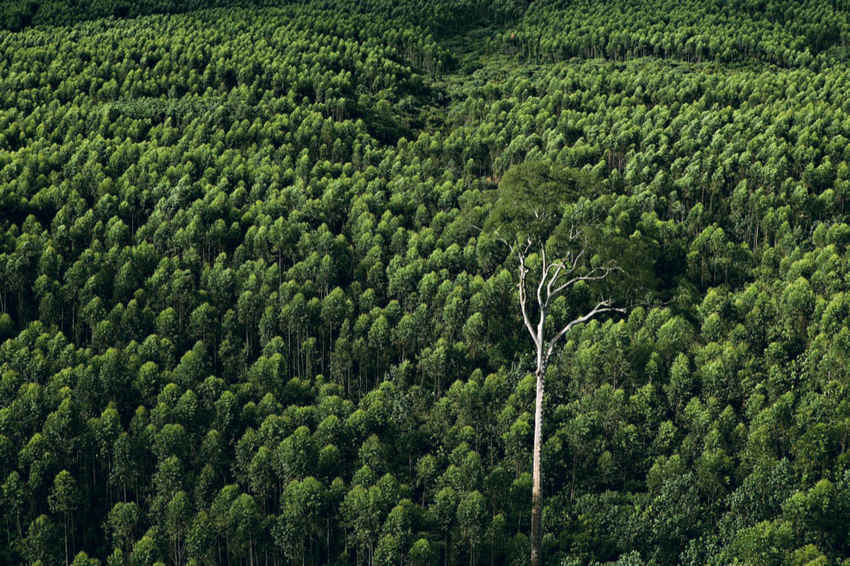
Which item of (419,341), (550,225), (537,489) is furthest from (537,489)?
(550,225)

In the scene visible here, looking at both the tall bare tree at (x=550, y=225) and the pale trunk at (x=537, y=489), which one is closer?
the pale trunk at (x=537, y=489)

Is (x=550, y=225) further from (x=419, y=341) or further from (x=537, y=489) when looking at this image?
(x=537, y=489)

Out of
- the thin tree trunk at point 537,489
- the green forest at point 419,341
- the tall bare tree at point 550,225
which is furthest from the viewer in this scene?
the tall bare tree at point 550,225

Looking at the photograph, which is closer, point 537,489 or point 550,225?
point 537,489

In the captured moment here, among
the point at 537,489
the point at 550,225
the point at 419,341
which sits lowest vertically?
the point at 419,341

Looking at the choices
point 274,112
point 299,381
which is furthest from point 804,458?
point 274,112

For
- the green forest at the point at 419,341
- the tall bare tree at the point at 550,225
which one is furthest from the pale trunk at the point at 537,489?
the tall bare tree at the point at 550,225

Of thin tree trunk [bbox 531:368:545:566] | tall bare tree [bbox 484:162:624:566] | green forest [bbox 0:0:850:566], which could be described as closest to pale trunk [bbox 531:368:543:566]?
thin tree trunk [bbox 531:368:545:566]

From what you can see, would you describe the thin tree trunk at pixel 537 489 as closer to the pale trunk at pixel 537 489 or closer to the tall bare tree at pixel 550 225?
the pale trunk at pixel 537 489

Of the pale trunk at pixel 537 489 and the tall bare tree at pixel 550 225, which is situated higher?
the tall bare tree at pixel 550 225

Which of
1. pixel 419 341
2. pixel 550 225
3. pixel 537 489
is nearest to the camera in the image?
pixel 537 489
